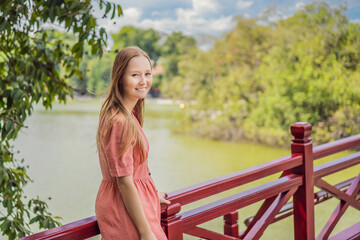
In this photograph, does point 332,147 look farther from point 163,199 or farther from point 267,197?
point 163,199

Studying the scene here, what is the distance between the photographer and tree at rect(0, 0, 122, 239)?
5.76 feet

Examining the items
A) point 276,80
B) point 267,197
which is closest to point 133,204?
point 267,197

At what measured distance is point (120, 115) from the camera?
103 centimetres

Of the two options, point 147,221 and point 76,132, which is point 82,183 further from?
point 147,221

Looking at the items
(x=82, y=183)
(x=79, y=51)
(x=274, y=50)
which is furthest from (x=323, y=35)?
(x=79, y=51)

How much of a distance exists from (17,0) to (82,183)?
22.5 ft

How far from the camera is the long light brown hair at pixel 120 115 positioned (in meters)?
1.01

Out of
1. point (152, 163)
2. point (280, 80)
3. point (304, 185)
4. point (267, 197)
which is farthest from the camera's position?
point (280, 80)

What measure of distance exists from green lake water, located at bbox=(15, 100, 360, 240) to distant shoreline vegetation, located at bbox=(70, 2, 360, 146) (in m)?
0.61

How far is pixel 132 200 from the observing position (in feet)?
3.30

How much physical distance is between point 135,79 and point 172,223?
401mm

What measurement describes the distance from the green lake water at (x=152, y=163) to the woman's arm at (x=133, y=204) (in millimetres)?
4751

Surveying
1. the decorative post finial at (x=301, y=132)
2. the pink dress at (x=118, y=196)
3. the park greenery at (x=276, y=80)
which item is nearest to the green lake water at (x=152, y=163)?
the park greenery at (x=276, y=80)

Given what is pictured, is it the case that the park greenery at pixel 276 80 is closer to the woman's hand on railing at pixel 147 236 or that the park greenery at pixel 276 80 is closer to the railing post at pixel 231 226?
the railing post at pixel 231 226
